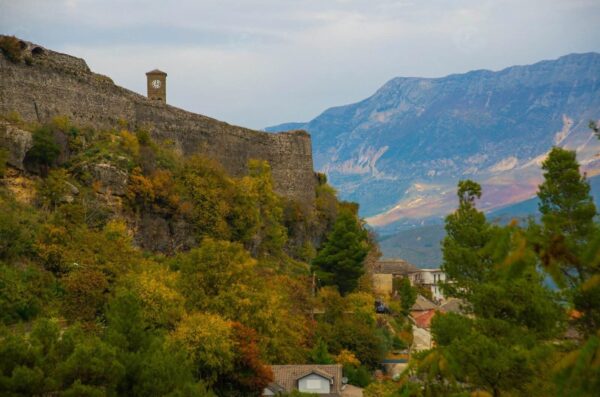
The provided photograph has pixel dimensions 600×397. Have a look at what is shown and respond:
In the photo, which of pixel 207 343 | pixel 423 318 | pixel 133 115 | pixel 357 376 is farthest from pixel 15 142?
pixel 423 318

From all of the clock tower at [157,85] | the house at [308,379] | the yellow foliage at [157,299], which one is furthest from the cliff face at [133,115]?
the house at [308,379]

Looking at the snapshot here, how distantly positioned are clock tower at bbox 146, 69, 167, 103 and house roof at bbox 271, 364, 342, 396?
77.9 feet

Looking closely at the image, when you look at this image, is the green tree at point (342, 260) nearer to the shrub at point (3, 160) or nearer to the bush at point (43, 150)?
the bush at point (43, 150)

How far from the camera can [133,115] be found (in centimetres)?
5256

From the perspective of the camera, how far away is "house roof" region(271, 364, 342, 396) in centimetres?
4097

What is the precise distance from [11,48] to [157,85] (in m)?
17.5

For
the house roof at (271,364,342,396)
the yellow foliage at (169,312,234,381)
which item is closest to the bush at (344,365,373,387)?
the house roof at (271,364,342,396)

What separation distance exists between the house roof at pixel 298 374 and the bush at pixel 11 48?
1633cm

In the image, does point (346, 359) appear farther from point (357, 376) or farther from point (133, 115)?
point (133, 115)

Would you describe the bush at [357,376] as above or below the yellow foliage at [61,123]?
below

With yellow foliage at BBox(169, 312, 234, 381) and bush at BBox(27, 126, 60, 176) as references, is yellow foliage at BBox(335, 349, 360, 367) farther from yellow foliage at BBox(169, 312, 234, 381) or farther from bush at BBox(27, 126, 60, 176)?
bush at BBox(27, 126, 60, 176)

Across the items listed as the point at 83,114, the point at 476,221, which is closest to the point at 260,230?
the point at 83,114

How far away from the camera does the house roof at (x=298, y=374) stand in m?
41.0

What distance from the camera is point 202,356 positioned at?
119 ft
